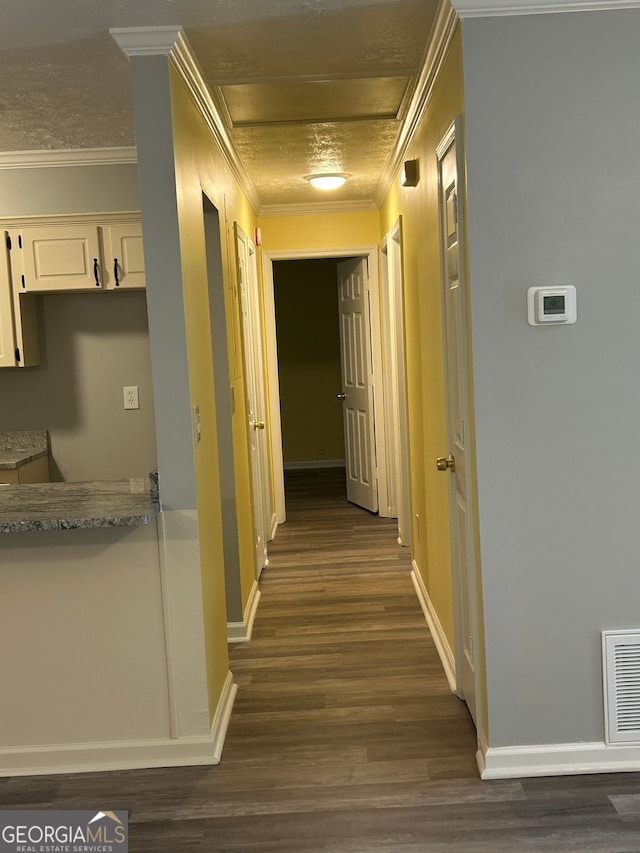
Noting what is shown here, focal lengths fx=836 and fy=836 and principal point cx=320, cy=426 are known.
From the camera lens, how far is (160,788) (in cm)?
276

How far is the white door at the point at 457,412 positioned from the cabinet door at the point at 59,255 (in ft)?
6.49

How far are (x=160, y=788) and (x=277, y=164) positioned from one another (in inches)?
133

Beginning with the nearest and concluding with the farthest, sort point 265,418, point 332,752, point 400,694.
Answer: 1. point 332,752
2. point 400,694
3. point 265,418

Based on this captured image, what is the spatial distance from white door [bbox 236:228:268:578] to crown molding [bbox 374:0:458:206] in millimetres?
985

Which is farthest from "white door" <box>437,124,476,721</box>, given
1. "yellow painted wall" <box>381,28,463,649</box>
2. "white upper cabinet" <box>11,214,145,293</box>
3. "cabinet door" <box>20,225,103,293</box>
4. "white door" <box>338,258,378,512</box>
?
"white door" <box>338,258,378,512</box>

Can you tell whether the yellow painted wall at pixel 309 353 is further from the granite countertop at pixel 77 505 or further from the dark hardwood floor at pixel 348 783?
the granite countertop at pixel 77 505

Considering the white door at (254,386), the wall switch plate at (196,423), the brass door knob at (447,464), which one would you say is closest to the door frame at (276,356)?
the white door at (254,386)

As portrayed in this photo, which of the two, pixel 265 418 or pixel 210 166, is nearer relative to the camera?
pixel 210 166

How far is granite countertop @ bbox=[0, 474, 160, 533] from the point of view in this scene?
8.56 feet

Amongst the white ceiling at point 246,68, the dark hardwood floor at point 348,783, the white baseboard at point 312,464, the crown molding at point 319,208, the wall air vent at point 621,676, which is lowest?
the dark hardwood floor at point 348,783

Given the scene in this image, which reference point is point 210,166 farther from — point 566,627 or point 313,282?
point 313,282

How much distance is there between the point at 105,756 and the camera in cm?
291

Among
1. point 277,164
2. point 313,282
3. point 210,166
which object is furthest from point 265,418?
point 313,282

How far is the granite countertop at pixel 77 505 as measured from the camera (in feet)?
8.56
